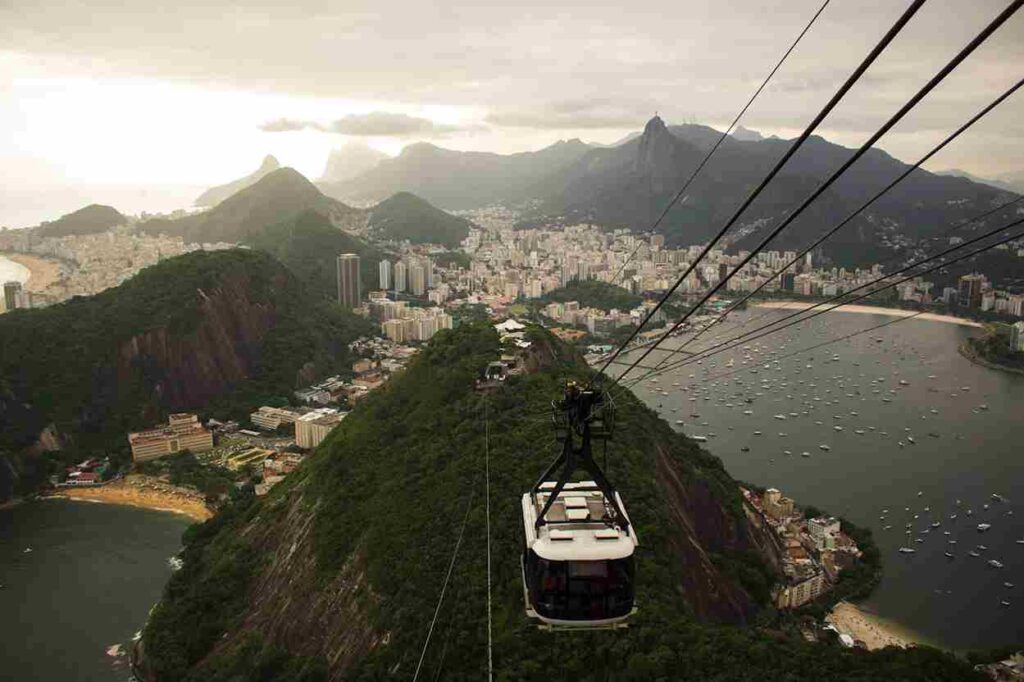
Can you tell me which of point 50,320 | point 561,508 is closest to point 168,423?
point 50,320

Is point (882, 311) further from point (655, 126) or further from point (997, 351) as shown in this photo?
point (655, 126)

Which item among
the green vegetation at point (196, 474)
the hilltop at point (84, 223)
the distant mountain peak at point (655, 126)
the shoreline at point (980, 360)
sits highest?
the distant mountain peak at point (655, 126)

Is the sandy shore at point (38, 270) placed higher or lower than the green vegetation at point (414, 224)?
lower

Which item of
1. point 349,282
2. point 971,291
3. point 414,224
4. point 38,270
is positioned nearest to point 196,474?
point 349,282

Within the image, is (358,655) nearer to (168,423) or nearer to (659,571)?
(659,571)

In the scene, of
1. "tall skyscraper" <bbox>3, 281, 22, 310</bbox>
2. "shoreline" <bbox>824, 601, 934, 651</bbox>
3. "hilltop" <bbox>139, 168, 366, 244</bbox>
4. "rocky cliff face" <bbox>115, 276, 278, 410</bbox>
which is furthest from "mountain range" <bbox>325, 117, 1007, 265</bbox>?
"shoreline" <bbox>824, 601, 934, 651</bbox>

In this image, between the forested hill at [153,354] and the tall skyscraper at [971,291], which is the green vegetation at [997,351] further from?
the forested hill at [153,354]

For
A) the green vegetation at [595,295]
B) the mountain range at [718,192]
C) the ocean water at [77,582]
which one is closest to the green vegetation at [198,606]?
the ocean water at [77,582]

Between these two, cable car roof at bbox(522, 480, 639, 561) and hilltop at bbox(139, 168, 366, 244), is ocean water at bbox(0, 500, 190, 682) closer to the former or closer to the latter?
cable car roof at bbox(522, 480, 639, 561)
